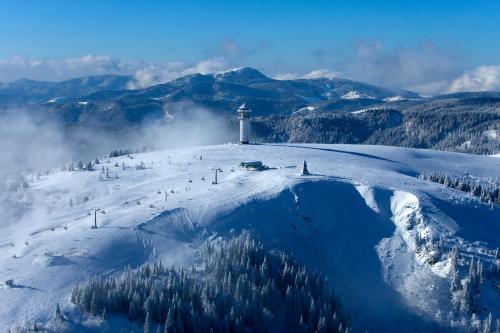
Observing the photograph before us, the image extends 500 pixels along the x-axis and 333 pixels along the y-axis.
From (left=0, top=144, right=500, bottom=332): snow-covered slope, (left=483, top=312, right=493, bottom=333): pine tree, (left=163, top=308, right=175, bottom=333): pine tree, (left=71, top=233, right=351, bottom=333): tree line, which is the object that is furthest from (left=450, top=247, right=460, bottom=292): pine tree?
(left=163, top=308, right=175, bottom=333): pine tree

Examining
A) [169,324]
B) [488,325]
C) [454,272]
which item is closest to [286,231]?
[454,272]

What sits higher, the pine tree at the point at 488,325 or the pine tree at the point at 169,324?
the pine tree at the point at 169,324

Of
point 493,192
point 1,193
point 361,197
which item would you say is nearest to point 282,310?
point 361,197

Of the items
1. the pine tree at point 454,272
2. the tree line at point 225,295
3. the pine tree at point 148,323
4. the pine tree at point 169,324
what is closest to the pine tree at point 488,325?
the pine tree at point 454,272

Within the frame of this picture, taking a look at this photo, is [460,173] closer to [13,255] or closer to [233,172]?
[233,172]

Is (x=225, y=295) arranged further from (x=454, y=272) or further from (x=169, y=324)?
(x=454, y=272)

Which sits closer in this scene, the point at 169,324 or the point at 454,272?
the point at 169,324

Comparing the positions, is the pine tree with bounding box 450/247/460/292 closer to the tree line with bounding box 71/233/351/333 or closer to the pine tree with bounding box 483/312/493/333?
the pine tree with bounding box 483/312/493/333

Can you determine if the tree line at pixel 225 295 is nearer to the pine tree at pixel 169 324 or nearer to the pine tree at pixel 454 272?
the pine tree at pixel 169 324
